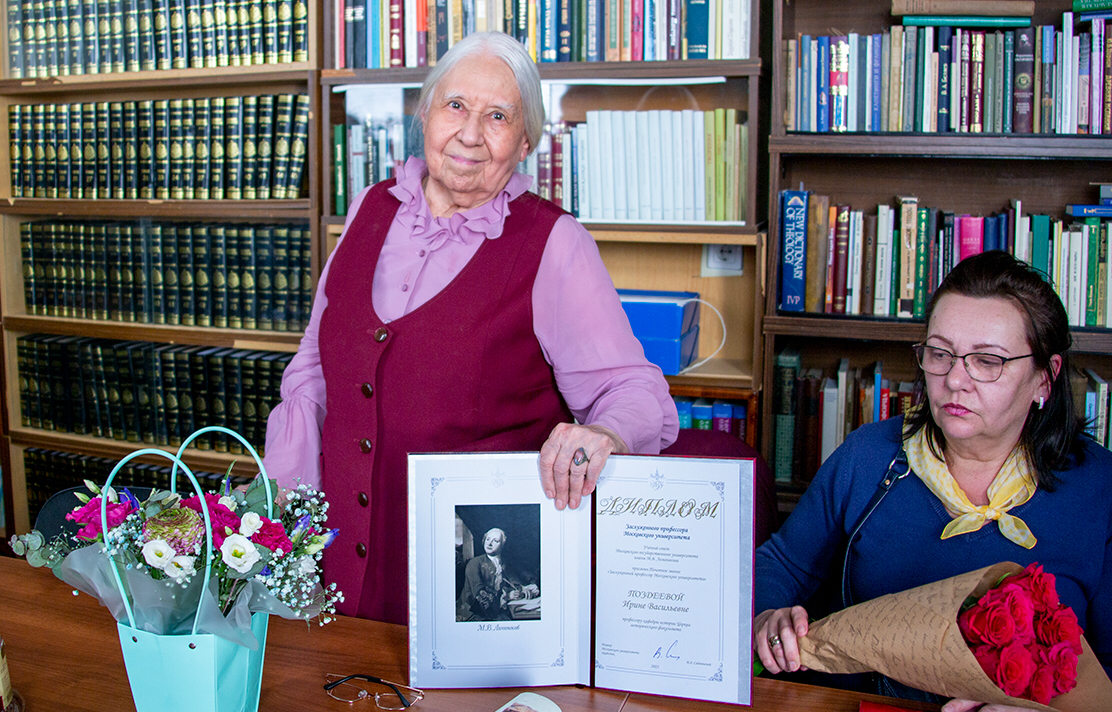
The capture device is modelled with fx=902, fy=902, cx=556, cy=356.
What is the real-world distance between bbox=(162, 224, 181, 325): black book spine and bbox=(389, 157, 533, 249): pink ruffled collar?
65.3 inches

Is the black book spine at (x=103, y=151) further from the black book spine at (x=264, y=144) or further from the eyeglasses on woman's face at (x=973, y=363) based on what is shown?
the eyeglasses on woman's face at (x=973, y=363)

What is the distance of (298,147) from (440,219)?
1.44m

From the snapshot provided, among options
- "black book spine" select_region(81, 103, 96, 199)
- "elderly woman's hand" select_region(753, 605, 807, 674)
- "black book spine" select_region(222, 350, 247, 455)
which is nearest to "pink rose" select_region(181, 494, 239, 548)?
"elderly woman's hand" select_region(753, 605, 807, 674)

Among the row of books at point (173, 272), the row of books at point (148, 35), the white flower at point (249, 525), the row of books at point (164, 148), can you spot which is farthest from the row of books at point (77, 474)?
the white flower at point (249, 525)

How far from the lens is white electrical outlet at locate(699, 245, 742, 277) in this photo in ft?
9.03

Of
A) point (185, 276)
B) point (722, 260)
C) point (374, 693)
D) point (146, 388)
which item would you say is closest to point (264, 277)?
point (185, 276)

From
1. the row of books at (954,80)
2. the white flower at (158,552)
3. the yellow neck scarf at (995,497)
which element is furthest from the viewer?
the row of books at (954,80)

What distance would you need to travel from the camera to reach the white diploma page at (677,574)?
107 cm

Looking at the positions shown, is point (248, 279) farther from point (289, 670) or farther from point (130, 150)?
point (289, 670)

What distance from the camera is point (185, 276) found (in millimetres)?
3004

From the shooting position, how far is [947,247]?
239 centimetres

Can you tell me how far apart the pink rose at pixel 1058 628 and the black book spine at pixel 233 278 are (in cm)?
256

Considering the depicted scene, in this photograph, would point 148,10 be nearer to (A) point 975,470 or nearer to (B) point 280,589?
(B) point 280,589

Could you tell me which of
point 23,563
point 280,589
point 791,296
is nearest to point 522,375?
point 280,589
